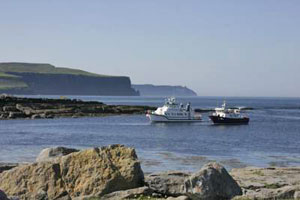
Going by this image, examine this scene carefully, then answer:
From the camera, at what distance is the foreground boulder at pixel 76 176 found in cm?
1747

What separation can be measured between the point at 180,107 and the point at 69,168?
91.4 m

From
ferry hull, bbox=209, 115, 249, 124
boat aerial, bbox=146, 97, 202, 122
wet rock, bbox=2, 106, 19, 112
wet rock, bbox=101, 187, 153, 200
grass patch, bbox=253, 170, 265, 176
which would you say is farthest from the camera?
wet rock, bbox=2, 106, 19, 112

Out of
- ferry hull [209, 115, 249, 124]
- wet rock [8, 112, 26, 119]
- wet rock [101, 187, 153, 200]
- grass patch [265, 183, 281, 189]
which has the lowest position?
wet rock [8, 112, 26, 119]

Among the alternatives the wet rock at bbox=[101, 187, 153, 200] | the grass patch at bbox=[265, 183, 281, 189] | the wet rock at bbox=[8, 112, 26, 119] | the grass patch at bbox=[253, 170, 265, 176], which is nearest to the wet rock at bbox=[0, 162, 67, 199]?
the wet rock at bbox=[101, 187, 153, 200]

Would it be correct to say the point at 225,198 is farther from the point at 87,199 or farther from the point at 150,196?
the point at 87,199

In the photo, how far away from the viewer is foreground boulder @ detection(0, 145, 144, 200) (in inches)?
688

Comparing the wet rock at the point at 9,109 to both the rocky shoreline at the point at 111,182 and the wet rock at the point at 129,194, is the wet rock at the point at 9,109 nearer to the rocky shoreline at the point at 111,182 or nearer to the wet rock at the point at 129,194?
the rocky shoreline at the point at 111,182

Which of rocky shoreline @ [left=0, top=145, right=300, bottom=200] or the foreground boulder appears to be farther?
the foreground boulder

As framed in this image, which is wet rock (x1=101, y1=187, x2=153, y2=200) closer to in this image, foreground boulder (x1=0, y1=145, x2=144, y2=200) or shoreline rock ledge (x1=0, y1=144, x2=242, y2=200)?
shoreline rock ledge (x1=0, y1=144, x2=242, y2=200)

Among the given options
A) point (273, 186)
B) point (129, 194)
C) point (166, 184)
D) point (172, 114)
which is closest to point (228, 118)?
point (172, 114)

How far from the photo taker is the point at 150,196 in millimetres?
17516

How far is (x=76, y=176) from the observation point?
18016mm

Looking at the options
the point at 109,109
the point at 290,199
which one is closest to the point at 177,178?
the point at 290,199

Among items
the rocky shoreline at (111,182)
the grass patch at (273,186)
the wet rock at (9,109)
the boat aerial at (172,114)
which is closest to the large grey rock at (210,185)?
the rocky shoreline at (111,182)
